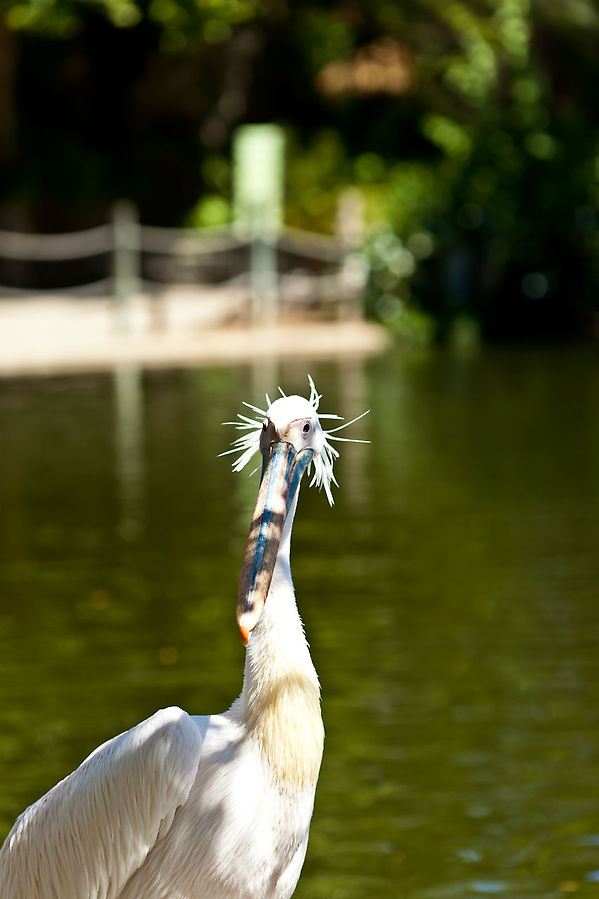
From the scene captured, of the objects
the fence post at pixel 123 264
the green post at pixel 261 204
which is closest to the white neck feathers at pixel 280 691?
the fence post at pixel 123 264

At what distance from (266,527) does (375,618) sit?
12.1ft

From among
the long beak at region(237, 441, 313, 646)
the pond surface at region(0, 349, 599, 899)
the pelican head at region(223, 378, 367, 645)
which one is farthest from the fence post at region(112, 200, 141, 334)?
the long beak at region(237, 441, 313, 646)

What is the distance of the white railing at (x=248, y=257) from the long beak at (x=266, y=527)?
15.2 m

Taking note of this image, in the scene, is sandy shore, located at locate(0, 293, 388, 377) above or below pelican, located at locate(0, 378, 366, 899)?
above

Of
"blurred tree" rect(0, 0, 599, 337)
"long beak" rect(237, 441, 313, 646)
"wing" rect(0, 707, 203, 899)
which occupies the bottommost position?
"wing" rect(0, 707, 203, 899)

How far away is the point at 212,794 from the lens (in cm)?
323

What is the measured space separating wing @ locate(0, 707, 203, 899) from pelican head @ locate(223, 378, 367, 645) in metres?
0.28

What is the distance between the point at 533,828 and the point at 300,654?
5.29ft

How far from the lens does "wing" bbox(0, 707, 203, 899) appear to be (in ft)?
10.2

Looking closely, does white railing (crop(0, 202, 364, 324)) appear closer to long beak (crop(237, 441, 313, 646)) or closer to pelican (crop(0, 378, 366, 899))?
long beak (crop(237, 441, 313, 646))

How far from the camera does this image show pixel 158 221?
80.6 ft

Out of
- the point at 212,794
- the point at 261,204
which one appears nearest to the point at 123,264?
the point at 261,204

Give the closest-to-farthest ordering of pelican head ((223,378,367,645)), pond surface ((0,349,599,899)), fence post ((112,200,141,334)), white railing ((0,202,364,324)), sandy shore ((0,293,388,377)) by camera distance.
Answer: pelican head ((223,378,367,645)), pond surface ((0,349,599,899)), sandy shore ((0,293,388,377)), fence post ((112,200,141,334)), white railing ((0,202,364,324))

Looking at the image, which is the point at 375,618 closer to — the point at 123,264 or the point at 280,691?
the point at 280,691
